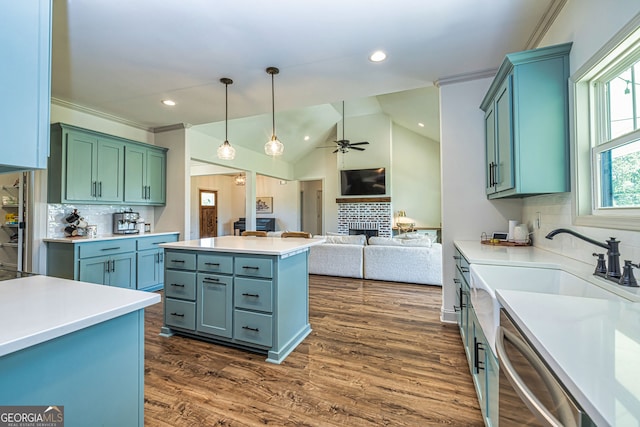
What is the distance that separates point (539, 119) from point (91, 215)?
532cm

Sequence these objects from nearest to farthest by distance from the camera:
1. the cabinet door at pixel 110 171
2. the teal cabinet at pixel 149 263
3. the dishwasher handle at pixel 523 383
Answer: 1. the dishwasher handle at pixel 523 383
2. the cabinet door at pixel 110 171
3. the teal cabinet at pixel 149 263

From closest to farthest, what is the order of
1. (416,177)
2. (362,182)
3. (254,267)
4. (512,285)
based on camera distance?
(512,285) → (254,267) → (362,182) → (416,177)

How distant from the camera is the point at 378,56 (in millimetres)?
2646

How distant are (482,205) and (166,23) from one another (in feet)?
10.8

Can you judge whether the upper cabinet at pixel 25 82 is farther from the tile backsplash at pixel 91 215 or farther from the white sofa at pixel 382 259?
the white sofa at pixel 382 259

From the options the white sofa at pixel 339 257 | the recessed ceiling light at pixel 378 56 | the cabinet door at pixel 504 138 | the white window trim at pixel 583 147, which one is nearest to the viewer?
the white window trim at pixel 583 147

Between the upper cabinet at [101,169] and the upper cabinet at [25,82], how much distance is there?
338cm

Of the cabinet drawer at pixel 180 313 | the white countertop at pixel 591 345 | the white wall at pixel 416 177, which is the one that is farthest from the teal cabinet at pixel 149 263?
the white wall at pixel 416 177

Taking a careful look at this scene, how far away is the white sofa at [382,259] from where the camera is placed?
14.8ft

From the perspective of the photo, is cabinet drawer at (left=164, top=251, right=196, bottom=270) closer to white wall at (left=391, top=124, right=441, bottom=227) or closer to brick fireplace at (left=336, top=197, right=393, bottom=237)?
brick fireplace at (left=336, top=197, right=393, bottom=237)

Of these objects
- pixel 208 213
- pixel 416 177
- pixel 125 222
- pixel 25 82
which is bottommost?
pixel 125 222

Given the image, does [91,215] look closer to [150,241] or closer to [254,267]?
[150,241]

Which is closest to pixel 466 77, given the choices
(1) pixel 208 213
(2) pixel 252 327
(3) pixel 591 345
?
(3) pixel 591 345

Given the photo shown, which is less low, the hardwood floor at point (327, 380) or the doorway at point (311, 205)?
the doorway at point (311, 205)
